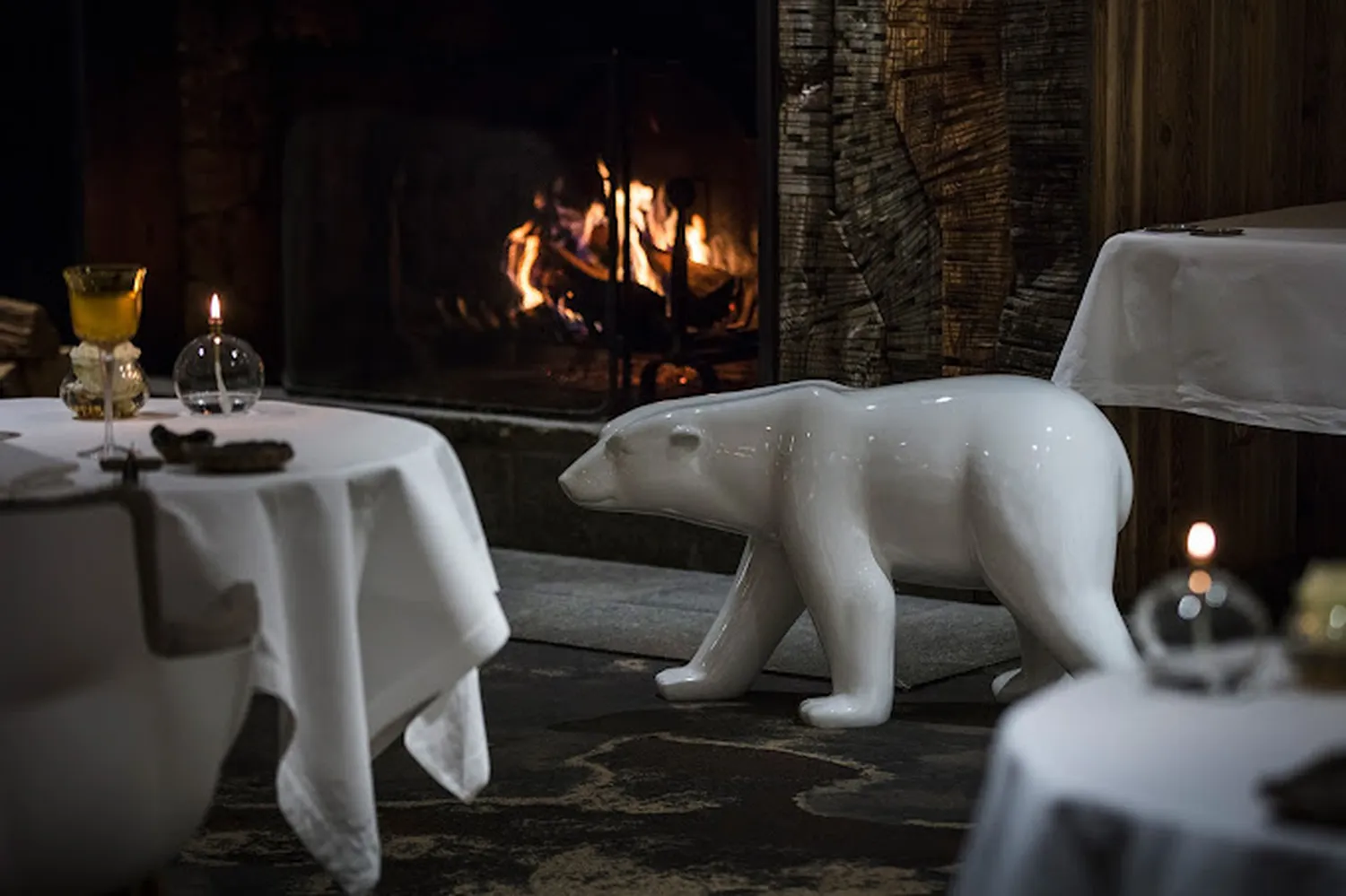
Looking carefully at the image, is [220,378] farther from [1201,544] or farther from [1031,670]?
[1201,544]

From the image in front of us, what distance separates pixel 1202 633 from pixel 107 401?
1.76 m

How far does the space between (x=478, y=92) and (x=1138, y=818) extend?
15.4ft

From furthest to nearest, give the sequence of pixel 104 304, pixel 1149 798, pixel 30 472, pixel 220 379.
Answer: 1. pixel 220 379
2. pixel 104 304
3. pixel 30 472
4. pixel 1149 798

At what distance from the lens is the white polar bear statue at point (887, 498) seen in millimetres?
4035

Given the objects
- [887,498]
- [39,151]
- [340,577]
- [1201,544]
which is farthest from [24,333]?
[1201,544]

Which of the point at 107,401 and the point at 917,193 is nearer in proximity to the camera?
the point at 107,401

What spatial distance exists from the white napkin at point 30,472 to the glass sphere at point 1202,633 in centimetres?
149

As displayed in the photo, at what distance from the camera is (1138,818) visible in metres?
1.66

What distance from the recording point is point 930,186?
534 cm

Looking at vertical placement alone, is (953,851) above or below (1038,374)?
below

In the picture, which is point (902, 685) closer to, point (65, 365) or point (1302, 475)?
point (1302, 475)

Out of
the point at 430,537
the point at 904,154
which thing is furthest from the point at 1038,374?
the point at 430,537

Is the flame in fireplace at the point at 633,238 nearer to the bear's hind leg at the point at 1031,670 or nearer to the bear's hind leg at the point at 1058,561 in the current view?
the bear's hind leg at the point at 1031,670

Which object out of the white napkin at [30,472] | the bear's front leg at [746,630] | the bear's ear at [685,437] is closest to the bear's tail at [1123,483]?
the bear's front leg at [746,630]
